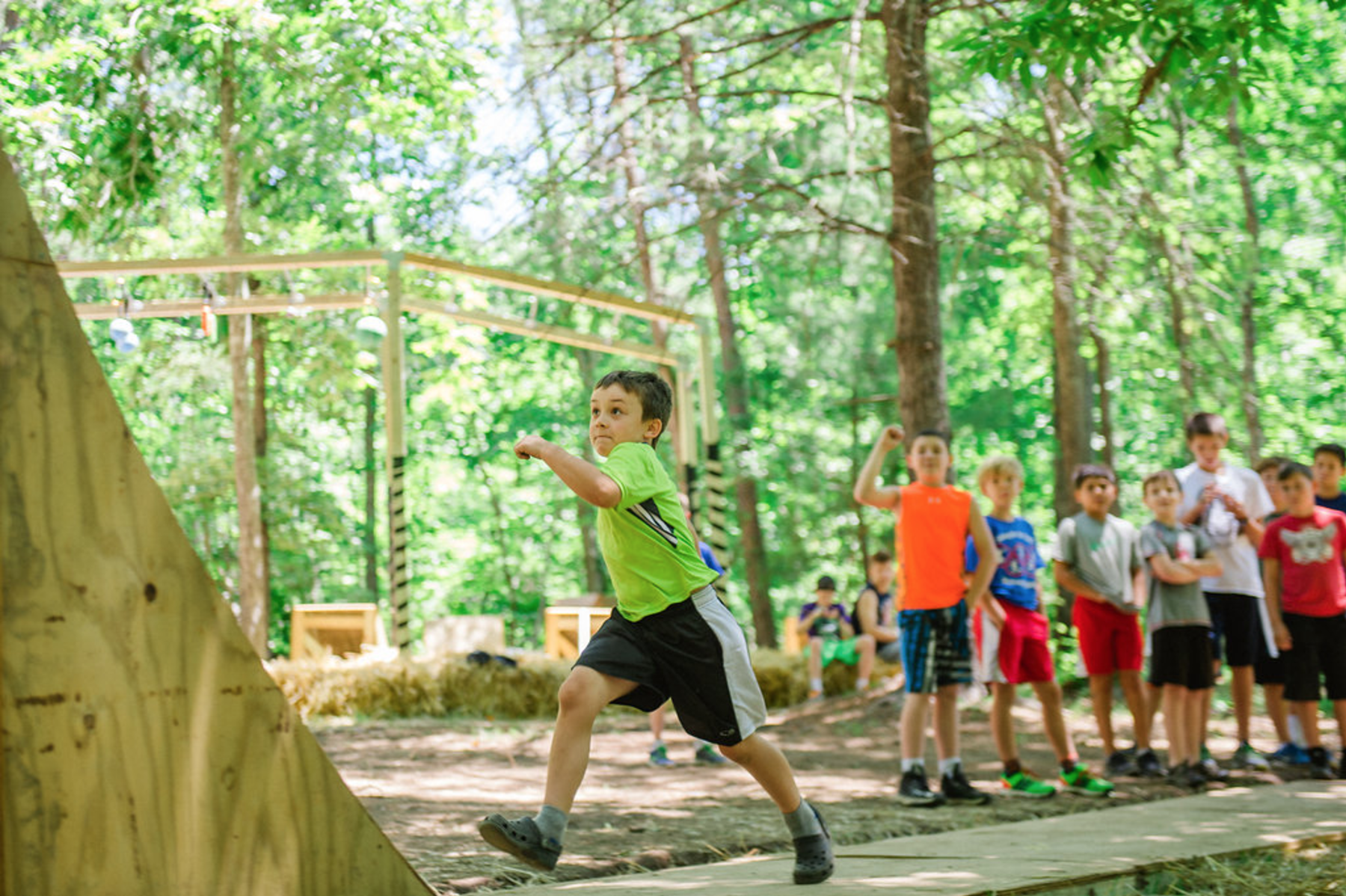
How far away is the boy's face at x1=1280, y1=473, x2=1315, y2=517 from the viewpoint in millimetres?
6949

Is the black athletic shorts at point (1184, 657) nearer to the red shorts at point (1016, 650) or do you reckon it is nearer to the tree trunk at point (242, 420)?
the red shorts at point (1016, 650)

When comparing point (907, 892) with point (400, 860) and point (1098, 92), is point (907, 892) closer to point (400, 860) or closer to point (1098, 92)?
point (400, 860)

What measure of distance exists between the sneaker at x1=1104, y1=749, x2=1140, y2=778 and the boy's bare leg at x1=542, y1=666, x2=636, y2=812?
432cm

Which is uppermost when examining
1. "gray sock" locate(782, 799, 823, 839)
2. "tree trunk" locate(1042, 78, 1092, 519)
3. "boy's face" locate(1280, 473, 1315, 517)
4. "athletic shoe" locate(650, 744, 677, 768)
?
"tree trunk" locate(1042, 78, 1092, 519)

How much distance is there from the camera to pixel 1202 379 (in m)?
10.2

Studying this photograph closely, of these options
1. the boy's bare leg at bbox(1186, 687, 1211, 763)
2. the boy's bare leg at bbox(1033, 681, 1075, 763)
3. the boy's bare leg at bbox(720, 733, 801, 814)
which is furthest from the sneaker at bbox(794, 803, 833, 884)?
the boy's bare leg at bbox(1186, 687, 1211, 763)

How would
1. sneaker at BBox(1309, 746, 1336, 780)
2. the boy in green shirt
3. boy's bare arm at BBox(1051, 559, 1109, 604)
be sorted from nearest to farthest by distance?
1. the boy in green shirt
2. sneaker at BBox(1309, 746, 1336, 780)
3. boy's bare arm at BBox(1051, 559, 1109, 604)

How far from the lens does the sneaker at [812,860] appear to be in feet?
12.2

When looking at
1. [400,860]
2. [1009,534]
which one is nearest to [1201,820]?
[1009,534]

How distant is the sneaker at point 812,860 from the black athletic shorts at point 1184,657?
3505 mm

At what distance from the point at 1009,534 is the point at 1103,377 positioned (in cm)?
1174

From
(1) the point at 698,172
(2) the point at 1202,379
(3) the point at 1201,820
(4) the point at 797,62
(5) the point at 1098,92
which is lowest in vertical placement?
(3) the point at 1201,820

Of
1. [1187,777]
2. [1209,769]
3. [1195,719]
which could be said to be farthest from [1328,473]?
[1187,777]

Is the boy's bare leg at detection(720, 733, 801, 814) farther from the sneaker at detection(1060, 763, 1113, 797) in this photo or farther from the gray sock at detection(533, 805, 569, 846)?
the sneaker at detection(1060, 763, 1113, 797)
